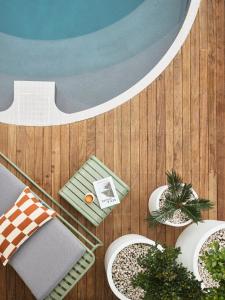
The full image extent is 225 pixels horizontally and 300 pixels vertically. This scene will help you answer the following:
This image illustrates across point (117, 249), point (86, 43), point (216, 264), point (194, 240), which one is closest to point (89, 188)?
point (117, 249)

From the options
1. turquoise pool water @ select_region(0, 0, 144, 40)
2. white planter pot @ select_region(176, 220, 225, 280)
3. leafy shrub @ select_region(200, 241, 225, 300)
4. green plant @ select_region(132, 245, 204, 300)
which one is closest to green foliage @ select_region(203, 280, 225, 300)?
leafy shrub @ select_region(200, 241, 225, 300)

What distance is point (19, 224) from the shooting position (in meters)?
2.98

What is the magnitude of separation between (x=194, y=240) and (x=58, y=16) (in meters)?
2.26

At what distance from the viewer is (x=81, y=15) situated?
404cm

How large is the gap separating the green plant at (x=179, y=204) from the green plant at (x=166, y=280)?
1.03 ft

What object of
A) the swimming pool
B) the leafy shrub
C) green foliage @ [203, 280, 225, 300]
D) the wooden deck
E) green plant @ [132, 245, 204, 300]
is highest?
the swimming pool

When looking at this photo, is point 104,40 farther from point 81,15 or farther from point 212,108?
point 212,108

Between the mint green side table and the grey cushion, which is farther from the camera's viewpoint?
the mint green side table

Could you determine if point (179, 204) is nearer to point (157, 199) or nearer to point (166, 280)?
point (157, 199)

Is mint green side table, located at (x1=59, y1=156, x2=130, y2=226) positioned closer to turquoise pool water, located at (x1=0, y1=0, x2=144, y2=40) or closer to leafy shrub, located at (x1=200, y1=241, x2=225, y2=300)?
leafy shrub, located at (x1=200, y1=241, x2=225, y2=300)

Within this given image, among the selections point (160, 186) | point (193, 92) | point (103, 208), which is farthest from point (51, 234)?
point (193, 92)

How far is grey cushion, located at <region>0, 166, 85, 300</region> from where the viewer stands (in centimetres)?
294

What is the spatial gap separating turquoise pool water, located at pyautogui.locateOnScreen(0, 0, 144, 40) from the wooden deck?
32.2 inches

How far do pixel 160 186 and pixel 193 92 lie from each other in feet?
2.62
